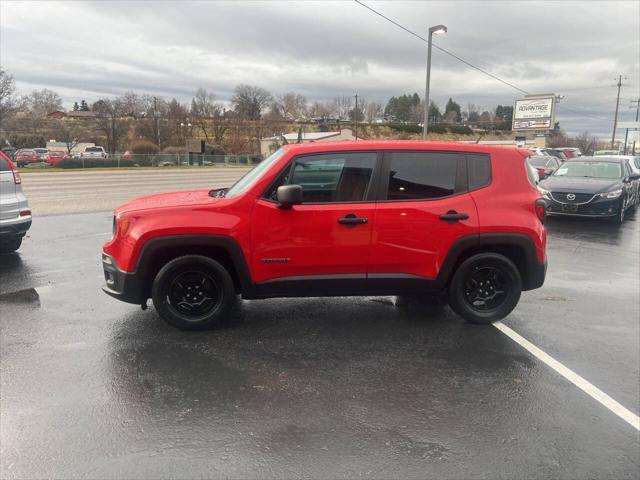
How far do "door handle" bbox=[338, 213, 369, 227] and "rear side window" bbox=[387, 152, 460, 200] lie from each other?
0.36 meters

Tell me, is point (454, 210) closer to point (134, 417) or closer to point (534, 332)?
point (534, 332)

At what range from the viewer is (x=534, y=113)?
2721 inches

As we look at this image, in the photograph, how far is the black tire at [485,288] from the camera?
495cm

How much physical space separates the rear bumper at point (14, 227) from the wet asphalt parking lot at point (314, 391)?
5.41 feet

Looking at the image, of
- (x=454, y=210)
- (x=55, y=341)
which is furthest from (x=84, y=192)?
(x=454, y=210)

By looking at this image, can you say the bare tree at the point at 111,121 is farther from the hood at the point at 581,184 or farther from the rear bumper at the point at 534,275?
the rear bumper at the point at 534,275

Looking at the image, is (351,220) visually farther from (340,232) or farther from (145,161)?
(145,161)

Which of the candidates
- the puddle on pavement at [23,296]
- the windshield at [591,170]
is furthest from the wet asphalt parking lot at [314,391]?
the windshield at [591,170]

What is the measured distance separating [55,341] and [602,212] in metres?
12.4

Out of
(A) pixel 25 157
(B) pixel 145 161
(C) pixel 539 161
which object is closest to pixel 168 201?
(C) pixel 539 161

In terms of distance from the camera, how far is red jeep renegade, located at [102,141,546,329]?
4586 millimetres

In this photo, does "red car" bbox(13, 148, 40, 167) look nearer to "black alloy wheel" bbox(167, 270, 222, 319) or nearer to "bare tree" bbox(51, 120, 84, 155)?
"bare tree" bbox(51, 120, 84, 155)

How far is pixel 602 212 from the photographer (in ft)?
40.5

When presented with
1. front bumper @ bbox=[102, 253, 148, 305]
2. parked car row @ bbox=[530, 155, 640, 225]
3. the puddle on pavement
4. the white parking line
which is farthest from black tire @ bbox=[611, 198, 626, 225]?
the puddle on pavement
